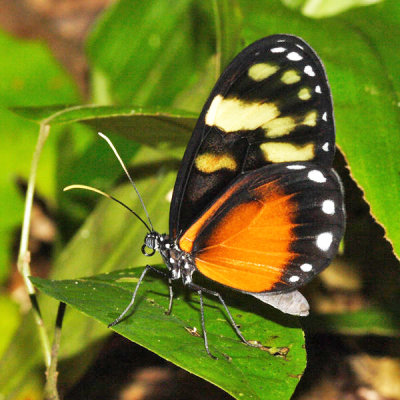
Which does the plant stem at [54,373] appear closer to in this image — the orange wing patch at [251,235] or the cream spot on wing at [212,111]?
the orange wing patch at [251,235]

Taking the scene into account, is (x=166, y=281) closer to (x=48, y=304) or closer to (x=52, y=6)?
(x=48, y=304)

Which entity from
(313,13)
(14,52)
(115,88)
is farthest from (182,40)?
(14,52)

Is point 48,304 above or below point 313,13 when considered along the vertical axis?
below

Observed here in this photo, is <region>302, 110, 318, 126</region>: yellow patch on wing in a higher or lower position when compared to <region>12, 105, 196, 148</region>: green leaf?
higher

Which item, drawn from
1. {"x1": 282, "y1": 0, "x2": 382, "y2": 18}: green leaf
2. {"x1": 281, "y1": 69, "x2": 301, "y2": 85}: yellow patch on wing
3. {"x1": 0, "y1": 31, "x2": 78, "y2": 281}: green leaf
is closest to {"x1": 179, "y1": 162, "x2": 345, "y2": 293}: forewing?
{"x1": 281, "y1": 69, "x2": 301, "y2": 85}: yellow patch on wing

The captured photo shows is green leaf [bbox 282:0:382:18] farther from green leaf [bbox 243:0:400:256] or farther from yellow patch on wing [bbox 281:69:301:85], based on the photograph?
yellow patch on wing [bbox 281:69:301:85]

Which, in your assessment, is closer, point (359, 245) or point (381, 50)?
point (381, 50)

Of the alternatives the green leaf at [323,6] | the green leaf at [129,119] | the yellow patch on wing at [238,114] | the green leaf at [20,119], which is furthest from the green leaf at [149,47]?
the yellow patch on wing at [238,114]
